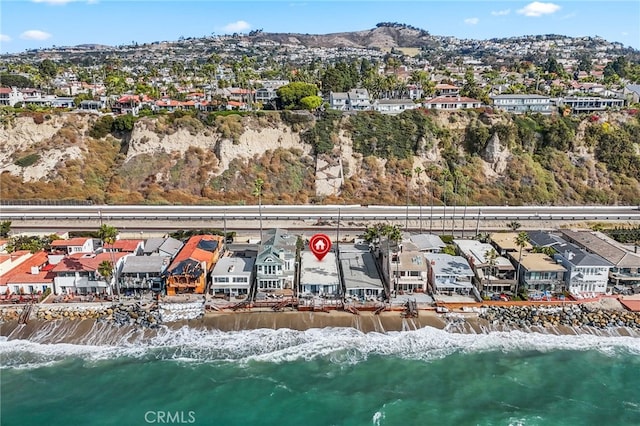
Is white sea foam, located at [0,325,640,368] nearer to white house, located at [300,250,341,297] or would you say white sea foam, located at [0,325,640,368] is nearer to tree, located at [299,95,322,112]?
white house, located at [300,250,341,297]

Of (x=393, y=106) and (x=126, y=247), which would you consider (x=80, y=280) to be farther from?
(x=393, y=106)

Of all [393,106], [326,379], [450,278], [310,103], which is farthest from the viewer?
[393,106]

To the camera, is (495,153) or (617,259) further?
(495,153)

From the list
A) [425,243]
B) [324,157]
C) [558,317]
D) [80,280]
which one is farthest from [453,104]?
[80,280]

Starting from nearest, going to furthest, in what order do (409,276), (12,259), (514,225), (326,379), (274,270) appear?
(326,379) → (274,270) → (409,276) → (12,259) → (514,225)

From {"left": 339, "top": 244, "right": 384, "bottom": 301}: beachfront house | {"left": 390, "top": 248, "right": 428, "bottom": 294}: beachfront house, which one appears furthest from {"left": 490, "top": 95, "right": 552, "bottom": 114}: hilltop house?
{"left": 390, "top": 248, "right": 428, "bottom": 294}: beachfront house

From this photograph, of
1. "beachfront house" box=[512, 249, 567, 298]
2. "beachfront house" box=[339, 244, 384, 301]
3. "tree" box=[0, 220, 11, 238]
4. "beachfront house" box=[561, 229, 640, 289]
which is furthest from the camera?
"tree" box=[0, 220, 11, 238]

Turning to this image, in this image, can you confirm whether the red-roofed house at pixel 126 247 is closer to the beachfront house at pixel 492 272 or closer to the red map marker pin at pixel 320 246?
the red map marker pin at pixel 320 246
